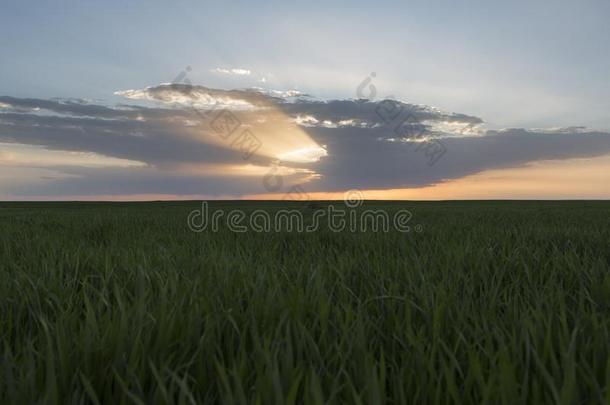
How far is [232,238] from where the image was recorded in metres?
5.23

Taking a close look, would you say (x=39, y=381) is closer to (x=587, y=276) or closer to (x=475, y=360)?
(x=475, y=360)

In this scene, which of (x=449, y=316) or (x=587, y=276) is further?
(x=587, y=276)

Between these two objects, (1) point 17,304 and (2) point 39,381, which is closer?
(2) point 39,381

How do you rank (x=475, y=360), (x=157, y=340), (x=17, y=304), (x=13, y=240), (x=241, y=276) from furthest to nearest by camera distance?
(x=13, y=240), (x=241, y=276), (x=17, y=304), (x=157, y=340), (x=475, y=360)

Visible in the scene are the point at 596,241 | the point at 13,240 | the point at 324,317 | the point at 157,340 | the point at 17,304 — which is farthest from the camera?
the point at 13,240

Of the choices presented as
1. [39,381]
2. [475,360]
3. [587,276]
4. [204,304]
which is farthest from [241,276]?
[587,276]

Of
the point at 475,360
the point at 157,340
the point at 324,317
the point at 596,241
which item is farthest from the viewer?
the point at 596,241

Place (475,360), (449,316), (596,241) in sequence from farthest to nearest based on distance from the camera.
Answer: (596,241) < (449,316) < (475,360)

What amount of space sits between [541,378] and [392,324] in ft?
2.14

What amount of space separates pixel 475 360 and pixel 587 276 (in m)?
1.92

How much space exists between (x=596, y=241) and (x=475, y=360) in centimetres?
430

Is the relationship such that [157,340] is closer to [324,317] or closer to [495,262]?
[324,317]

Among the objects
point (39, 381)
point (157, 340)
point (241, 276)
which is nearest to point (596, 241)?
point (241, 276)

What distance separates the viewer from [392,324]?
1.80m
